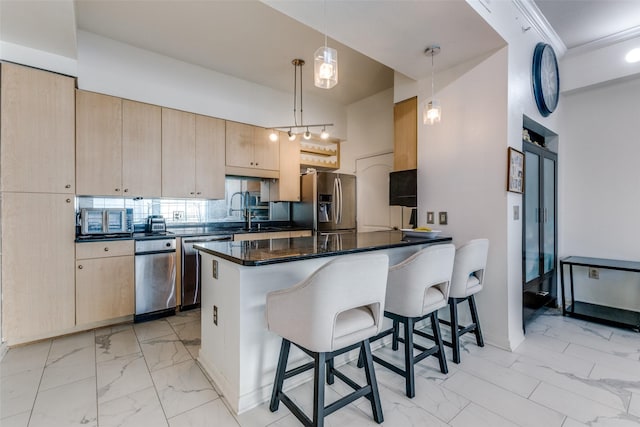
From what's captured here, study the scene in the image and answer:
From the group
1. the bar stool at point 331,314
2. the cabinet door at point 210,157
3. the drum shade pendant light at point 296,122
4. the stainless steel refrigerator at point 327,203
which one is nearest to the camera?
the bar stool at point 331,314

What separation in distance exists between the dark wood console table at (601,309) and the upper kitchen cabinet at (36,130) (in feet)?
17.1

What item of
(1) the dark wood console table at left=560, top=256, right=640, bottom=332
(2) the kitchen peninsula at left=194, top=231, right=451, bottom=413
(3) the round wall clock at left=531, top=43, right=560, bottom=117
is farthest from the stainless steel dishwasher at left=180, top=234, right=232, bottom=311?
(1) the dark wood console table at left=560, top=256, right=640, bottom=332

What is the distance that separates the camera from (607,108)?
129 inches

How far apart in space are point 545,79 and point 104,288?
4.89 meters

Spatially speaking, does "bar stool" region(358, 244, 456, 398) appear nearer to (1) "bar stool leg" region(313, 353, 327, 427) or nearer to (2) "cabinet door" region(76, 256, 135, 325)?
(1) "bar stool leg" region(313, 353, 327, 427)

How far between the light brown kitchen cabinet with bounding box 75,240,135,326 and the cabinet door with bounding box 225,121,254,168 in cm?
159

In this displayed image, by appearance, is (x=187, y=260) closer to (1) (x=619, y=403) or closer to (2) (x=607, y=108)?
(1) (x=619, y=403)

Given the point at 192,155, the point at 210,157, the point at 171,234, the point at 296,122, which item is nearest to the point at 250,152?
the point at 210,157

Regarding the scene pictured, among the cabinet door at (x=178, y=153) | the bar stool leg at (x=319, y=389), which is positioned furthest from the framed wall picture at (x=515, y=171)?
the cabinet door at (x=178, y=153)

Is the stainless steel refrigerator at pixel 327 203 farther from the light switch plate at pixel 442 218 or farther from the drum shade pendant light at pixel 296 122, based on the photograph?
the light switch plate at pixel 442 218

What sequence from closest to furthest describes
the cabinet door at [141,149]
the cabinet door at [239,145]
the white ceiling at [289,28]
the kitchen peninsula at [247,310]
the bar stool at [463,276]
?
the kitchen peninsula at [247,310], the white ceiling at [289,28], the bar stool at [463,276], the cabinet door at [141,149], the cabinet door at [239,145]

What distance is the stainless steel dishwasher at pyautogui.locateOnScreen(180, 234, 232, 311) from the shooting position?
329cm

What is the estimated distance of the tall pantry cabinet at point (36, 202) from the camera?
7.90 ft

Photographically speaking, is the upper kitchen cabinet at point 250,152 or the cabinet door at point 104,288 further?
the upper kitchen cabinet at point 250,152
